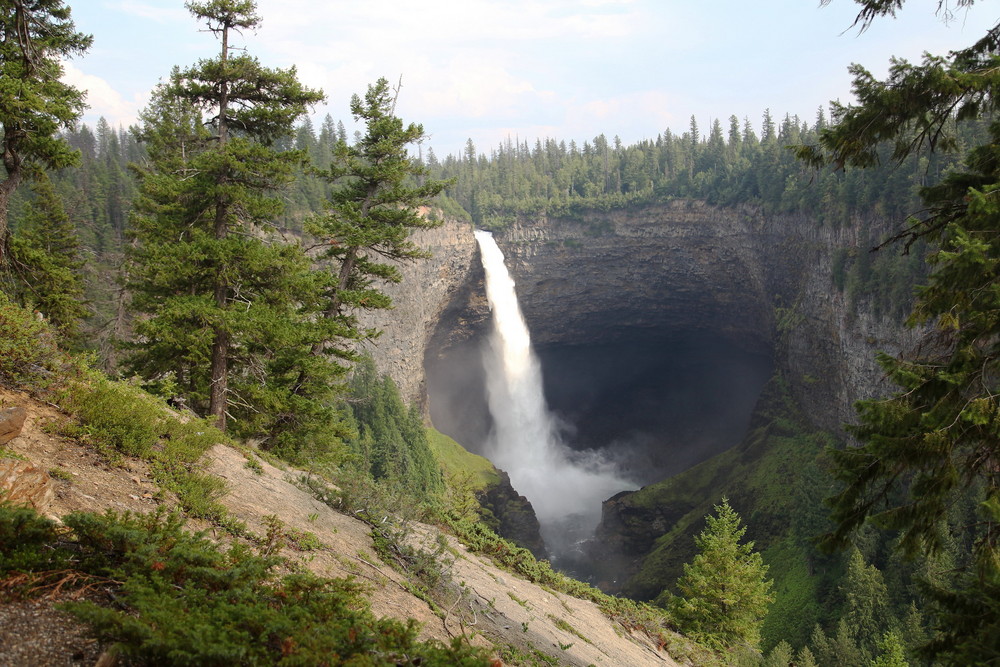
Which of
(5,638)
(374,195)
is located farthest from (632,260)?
(5,638)

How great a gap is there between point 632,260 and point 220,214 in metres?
53.0

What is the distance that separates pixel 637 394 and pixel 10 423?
6469 cm

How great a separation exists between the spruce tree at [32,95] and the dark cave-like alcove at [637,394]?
5111 centimetres

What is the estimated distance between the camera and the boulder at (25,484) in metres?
4.69

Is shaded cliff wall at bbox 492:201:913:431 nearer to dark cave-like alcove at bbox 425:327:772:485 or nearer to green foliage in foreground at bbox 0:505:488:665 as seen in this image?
dark cave-like alcove at bbox 425:327:772:485

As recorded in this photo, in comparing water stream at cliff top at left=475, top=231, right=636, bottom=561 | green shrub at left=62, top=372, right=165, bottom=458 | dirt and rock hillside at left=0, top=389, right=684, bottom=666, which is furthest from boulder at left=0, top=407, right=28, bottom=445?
water stream at cliff top at left=475, top=231, right=636, bottom=561

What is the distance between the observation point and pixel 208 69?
11.9 m

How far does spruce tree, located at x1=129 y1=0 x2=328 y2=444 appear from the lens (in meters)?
11.6

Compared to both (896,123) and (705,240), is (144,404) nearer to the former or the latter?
(896,123)

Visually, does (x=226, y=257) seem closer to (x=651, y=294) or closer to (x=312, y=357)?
(x=312, y=357)

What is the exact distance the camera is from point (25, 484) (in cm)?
488

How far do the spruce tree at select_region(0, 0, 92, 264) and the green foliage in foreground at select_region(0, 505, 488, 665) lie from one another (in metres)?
8.55

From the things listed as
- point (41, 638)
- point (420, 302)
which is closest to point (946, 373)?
point (41, 638)

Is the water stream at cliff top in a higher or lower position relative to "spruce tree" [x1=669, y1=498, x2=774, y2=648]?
lower
